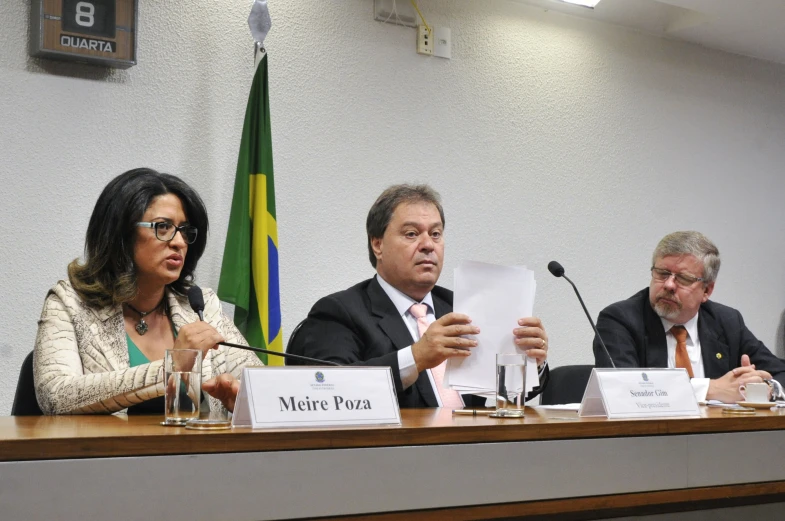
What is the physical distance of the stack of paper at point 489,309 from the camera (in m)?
2.02

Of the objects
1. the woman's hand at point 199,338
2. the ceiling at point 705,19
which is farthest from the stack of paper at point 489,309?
the ceiling at point 705,19

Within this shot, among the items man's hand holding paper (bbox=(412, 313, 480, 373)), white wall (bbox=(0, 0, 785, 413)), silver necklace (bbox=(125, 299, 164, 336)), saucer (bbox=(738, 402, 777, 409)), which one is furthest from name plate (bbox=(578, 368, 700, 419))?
white wall (bbox=(0, 0, 785, 413))

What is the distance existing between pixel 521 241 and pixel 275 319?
1.54 metres

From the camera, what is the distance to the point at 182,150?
11.6ft

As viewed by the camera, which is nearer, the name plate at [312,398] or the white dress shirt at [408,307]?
the name plate at [312,398]

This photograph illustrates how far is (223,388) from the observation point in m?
1.84

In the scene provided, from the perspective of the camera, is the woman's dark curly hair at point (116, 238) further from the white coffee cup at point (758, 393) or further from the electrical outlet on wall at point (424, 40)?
the electrical outlet on wall at point (424, 40)

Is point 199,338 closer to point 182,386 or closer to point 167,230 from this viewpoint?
point 182,386

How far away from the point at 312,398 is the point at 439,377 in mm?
1110

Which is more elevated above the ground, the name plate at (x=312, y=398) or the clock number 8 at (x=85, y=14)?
the clock number 8 at (x=85, y=14)

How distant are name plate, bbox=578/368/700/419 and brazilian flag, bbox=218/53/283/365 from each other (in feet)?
5.31

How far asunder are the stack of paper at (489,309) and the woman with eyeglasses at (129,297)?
56cm

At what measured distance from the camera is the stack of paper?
6.61 feet

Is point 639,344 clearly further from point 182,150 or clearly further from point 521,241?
point 182,150
